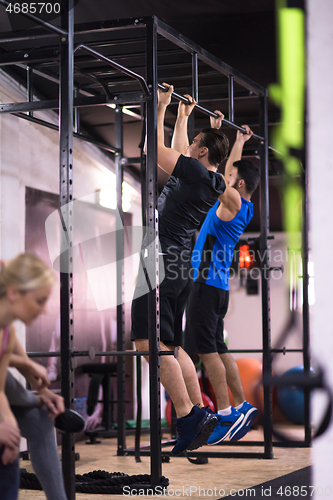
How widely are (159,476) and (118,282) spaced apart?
2.00 meters

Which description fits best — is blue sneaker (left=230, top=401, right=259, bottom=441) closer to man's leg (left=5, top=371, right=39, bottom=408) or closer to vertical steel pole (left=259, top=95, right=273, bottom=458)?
vertical steel pole (left=259, top=95, right=273, bottom=458)

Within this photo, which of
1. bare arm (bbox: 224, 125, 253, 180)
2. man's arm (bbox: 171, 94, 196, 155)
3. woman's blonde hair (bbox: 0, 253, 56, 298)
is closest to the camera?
woman's blonde hair (bbox: 0, 253, 56, 298)

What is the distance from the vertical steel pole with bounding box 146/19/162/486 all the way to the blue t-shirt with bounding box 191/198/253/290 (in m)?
0.98

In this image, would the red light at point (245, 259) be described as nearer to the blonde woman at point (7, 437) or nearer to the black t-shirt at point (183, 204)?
the black t-shirt at point (183, 204)

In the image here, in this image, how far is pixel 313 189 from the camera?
117cm

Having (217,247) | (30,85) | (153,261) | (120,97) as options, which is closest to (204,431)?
(153,261)

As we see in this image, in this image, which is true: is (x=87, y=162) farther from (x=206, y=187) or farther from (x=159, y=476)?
(x=159, y=476)

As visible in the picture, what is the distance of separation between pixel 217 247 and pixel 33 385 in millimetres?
2599

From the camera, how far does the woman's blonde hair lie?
5.73 ft

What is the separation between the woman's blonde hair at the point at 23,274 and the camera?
1745 mm

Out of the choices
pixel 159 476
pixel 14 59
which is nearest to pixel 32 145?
pixel 14 59

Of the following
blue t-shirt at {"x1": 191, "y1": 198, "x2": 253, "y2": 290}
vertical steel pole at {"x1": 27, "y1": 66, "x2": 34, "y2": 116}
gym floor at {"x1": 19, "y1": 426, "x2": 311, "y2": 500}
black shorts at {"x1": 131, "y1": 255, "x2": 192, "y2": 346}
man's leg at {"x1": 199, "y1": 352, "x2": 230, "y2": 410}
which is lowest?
gym floor at {"x1": 19, "y1": 426, "x2": 311, "y2": 500}

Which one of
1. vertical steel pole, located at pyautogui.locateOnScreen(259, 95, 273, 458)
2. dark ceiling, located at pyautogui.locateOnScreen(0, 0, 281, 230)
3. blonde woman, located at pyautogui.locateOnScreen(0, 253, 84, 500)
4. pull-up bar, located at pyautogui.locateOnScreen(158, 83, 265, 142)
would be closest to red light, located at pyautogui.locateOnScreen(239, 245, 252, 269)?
dark ceiling, located at pyautogui.locateOnScreen(0, 0, 281, 230)

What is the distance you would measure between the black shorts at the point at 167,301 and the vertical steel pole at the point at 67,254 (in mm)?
752
